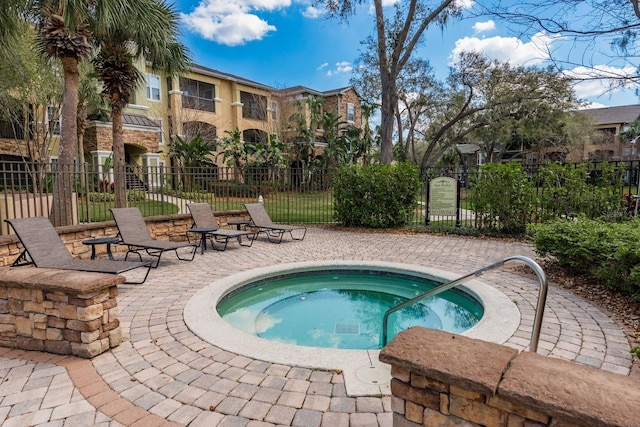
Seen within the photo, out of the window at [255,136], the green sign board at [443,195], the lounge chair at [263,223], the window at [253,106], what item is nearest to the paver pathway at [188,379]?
the lounge chair at [263,223]

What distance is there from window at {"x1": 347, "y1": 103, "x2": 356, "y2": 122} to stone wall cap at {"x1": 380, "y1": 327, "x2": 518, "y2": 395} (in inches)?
1279

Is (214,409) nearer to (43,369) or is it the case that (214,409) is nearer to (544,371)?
(43,369)

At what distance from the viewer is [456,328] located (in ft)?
15.3

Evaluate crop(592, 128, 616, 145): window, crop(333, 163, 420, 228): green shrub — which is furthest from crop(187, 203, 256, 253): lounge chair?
crop(592, 128, 616, 145): window

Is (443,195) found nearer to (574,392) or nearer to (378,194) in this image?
(378,194)

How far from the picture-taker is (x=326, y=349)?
3314mm

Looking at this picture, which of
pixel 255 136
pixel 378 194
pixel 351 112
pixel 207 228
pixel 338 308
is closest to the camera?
pixel 338 308

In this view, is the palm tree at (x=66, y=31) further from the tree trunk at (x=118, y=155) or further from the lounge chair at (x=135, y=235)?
the lounge chair at (x=135, y=235)

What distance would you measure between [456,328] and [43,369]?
448 centimetres

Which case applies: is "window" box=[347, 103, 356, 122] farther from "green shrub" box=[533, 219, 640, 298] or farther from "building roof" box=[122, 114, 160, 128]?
"green shrub" box=[533, 219, 640, 298]

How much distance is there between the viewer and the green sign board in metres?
11.0

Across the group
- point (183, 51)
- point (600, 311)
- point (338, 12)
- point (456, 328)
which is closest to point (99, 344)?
point (456, 328)

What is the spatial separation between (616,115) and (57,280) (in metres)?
52.8

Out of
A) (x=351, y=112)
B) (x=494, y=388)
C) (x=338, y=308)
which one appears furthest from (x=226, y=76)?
(x=494, y=388)
